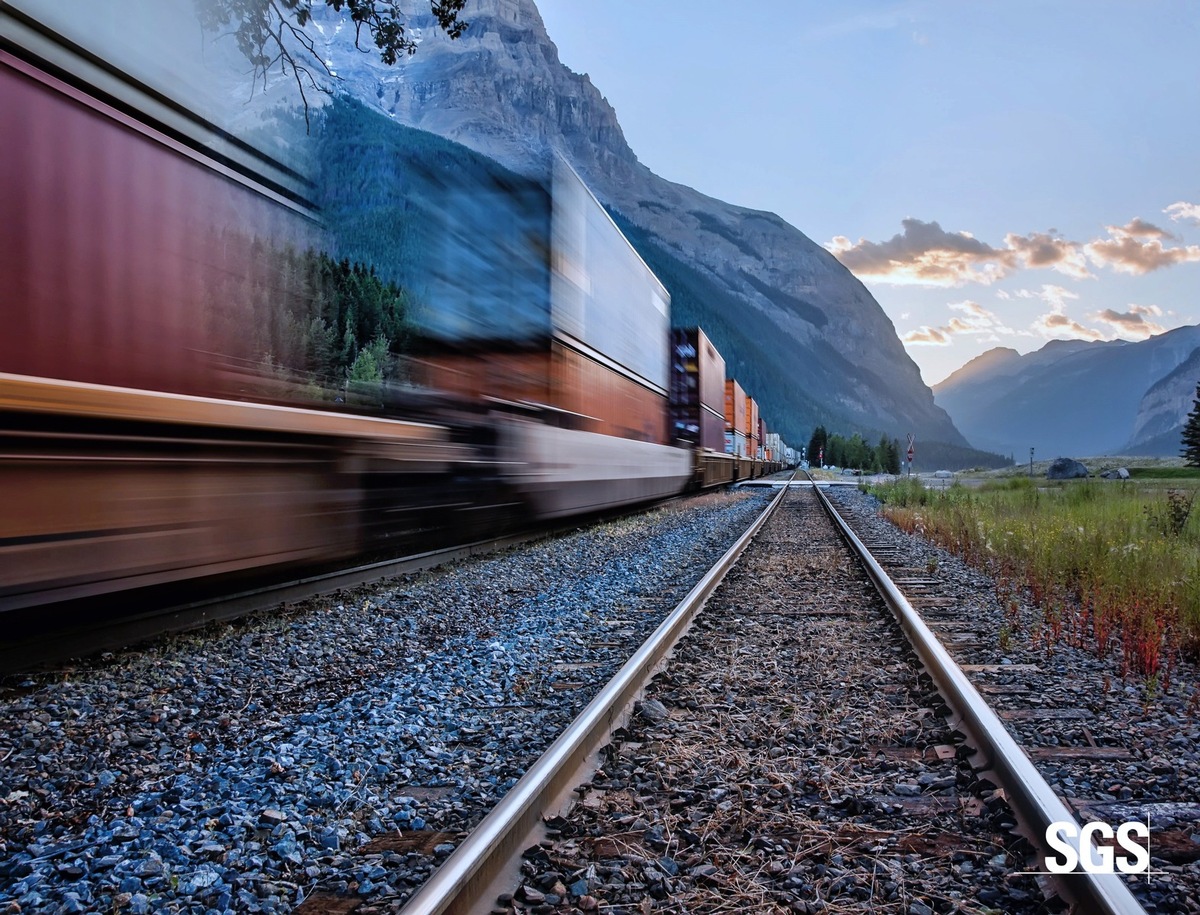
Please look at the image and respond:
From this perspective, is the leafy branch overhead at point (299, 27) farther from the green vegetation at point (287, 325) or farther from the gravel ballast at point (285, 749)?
the gravel ballast at point (285, 749)

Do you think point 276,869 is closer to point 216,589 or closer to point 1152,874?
point 1152,874

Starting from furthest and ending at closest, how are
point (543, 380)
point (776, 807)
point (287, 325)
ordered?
point (543, 380)
point (287, 325)
point (776, 807)

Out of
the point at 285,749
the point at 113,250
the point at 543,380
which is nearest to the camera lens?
the point at 285,749

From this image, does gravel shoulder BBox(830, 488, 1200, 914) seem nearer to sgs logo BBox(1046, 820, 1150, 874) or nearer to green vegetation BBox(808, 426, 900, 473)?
sgs logo BBox(1046, 820, 1150, 874)

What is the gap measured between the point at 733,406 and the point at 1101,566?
22.6m

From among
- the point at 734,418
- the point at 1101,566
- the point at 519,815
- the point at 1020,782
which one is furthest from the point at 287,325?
the point at 734,418

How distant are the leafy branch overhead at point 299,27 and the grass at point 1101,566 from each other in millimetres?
6630

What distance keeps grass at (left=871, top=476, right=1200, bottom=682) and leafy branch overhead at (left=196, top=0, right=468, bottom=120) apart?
6630mm

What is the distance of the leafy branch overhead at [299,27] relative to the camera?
5695 mm

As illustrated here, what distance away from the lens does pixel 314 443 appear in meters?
5.67

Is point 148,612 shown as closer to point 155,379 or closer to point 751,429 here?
point 155,379

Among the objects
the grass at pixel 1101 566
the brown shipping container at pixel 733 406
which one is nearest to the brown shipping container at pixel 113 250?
the grass at pixel 1101 566

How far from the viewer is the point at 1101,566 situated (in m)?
6.53

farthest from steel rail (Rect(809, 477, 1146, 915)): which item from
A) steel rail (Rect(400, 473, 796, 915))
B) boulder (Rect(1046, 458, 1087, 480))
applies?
boulder (Rect(1046, 458, 1087, 480))
